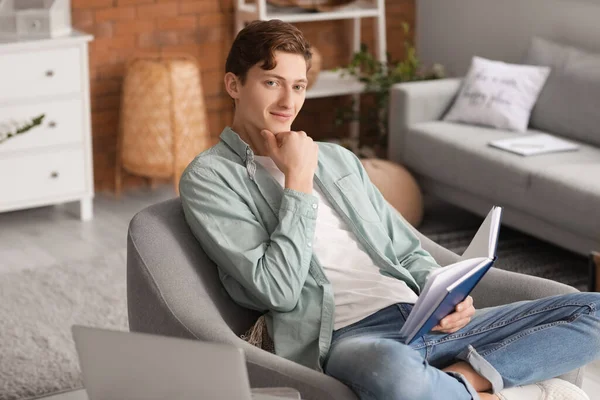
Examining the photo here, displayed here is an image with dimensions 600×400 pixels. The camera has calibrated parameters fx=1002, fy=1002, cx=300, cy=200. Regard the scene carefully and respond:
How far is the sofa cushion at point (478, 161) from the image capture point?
3.89m

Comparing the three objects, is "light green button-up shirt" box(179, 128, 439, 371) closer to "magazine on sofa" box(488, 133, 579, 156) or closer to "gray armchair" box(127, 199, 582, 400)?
"gray armchair" box(127, 199, 582, 400)

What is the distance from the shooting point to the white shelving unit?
4.82 metres

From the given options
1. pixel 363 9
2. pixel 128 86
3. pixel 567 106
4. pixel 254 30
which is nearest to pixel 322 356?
pixel 254 30

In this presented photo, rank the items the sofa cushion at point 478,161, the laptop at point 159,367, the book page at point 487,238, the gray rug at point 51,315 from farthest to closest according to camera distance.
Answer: the sofa cushion at point 478,161 < the gray rug at point 51,315 < the book page at point 487,238 < the laptop at point 159,367

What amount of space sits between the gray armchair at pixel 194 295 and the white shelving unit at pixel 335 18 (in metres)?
2.64

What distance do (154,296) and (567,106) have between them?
2703 millimetres

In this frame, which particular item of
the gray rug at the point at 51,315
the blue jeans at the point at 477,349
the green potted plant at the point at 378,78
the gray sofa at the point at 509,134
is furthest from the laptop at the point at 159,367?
the green potted plant at the point at 378,78

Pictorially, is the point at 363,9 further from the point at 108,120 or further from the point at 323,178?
the point at 323,178

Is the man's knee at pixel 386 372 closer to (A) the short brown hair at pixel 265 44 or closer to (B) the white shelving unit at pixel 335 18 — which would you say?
(A) the short brown hair at pixel 265 44

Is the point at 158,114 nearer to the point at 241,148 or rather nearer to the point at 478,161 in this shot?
→ the point at 478,161

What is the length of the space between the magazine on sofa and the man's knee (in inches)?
90.0

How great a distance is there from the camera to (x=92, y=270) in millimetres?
3801

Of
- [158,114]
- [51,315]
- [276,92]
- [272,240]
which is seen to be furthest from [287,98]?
[158,114]

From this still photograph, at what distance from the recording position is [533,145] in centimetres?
411
